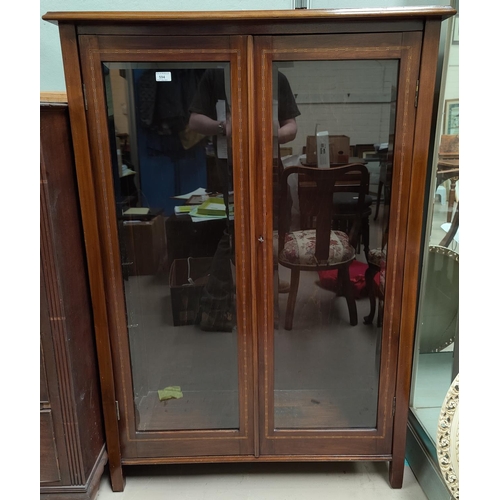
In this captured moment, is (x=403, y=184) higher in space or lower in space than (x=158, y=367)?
higher

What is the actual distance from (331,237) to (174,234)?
0.50 m

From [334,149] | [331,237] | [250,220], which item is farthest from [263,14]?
[331,237]

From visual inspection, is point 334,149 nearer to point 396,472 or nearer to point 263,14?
point 263,14

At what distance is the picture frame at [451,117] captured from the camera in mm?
1377

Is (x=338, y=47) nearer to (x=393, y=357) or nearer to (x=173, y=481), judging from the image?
(x=393, y=357)

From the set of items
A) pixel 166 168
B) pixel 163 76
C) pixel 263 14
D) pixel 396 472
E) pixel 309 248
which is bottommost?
pixel 396 472

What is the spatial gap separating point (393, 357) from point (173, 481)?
0.91 metres

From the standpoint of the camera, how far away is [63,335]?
123cm

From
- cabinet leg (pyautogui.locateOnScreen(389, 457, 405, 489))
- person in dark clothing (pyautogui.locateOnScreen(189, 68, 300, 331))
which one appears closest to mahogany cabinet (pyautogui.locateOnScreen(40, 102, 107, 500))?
person in dark clothing (pyautogui.locateOnScreen(189, 68, 300, 331))

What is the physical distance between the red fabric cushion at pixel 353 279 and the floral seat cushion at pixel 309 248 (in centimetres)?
4

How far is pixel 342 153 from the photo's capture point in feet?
4.20

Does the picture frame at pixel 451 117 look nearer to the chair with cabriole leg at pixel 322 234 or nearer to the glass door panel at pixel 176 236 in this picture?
the chair with cabriole leg at pixel 322 234

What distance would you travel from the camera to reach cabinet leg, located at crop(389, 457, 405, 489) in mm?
1468

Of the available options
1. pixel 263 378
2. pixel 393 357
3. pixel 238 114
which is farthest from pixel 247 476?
pixel 238 114
